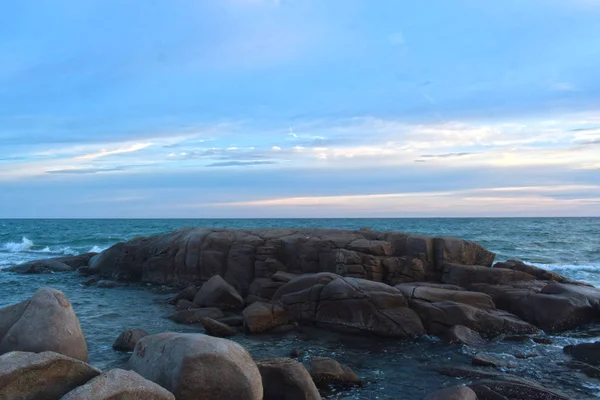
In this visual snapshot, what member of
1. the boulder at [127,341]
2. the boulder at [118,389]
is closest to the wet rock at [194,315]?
the boulder at [127,341]

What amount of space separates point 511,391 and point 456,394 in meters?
1.72

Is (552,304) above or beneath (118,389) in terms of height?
beneath

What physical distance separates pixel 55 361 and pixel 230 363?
8.94 feet

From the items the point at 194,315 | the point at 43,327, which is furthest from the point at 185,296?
the point at 43,327

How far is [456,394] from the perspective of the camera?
933 cm

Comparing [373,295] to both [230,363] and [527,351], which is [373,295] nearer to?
[527,351]

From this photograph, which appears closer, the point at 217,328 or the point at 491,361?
the point at 491,361

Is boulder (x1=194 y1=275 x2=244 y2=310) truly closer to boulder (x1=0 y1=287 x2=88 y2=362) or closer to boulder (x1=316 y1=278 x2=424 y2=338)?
boulder (x1=316 y1=278 x2=424 y2=338)

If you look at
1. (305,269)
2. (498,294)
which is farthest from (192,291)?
(498,294)

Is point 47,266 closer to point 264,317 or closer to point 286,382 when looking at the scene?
point 264,317

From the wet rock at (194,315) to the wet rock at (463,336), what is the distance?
26.1 feet

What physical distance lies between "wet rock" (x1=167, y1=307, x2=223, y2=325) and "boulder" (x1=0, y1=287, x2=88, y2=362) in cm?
658

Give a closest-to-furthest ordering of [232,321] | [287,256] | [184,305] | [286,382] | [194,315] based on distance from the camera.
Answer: [286,382] < [232,321] < [194,315] < [184,305] < [287,256]

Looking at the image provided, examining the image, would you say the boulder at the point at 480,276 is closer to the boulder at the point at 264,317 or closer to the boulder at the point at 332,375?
the boulder at the point at 264,317
